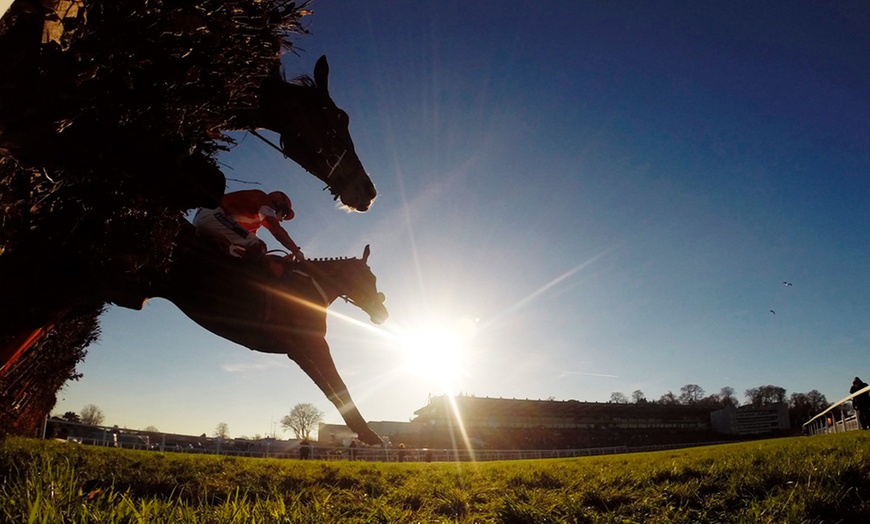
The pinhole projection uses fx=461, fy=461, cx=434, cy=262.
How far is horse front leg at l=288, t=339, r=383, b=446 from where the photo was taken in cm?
488

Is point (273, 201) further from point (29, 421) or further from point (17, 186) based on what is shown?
point (29, 421)

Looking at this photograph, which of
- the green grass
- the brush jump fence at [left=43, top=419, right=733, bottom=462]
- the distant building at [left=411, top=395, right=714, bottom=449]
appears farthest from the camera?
the distant building at [left=411, top=395, right=714, bottom=449]

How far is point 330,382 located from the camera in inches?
197

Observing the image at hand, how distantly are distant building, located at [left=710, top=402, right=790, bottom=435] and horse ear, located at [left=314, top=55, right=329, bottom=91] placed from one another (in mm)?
78797

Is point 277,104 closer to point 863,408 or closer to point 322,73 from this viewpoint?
point 322,73

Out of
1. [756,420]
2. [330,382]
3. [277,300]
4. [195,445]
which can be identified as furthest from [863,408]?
[756,420]

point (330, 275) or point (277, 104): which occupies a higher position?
point (277, 104)

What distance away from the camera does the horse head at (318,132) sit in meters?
4.35

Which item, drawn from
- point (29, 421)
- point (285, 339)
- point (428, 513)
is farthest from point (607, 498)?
point (29, 421)

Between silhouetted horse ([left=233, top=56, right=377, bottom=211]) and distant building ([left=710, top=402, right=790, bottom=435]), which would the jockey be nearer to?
silhouetted horse ([left=233, top=56, right=377, bottom=211])

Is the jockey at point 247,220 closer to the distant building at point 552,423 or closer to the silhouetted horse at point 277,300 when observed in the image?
the silhouetted horse at point 277,300

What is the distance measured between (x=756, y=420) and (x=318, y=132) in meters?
80.4

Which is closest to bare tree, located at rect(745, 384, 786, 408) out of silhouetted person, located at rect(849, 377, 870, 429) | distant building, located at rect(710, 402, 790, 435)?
distant building, located at rect(710, 402, 790, 435)

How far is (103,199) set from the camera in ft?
8.67
